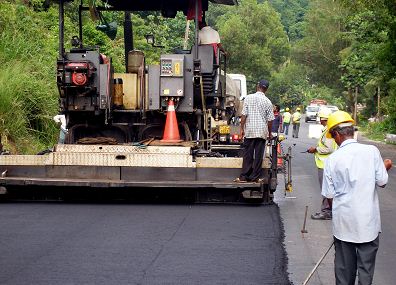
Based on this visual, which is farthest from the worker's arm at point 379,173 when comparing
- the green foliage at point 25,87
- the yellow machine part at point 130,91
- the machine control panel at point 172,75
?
the green foliage at point 25,87

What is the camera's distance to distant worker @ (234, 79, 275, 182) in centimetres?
1295

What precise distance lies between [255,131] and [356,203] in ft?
22.2

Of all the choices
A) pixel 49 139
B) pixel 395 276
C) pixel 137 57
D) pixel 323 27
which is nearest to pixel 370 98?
pixel 323 27

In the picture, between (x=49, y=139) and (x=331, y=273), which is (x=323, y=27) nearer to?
(x=49, y=139)

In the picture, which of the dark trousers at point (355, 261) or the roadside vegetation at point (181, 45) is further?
the roadside vegetation at point (181, 45)

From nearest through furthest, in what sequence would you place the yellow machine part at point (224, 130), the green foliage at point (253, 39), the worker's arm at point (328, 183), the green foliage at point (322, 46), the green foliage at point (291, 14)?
the worker's arm at point (328, 183) → the yellow machine part at point (224, 130) → the green foliage at point (253, 39) → the green foliage at point (322, 46) → the green foliage at point (291, 14)

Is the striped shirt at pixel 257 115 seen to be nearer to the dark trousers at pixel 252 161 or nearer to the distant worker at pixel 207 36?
the dark trousers at pixel 252 161

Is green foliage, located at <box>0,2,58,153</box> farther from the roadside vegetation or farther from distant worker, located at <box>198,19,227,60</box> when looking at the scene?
distant worker, located at <box>198,19,227,60</box>

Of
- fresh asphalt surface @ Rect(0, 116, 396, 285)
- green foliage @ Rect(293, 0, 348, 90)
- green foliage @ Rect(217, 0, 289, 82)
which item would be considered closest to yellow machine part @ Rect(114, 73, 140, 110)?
fresh asphalt surface @ Rect(0, 116, 396, 285)

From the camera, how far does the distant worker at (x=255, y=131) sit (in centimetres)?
1295

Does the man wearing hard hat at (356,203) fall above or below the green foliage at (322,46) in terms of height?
below

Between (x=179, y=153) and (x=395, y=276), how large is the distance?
201 inches

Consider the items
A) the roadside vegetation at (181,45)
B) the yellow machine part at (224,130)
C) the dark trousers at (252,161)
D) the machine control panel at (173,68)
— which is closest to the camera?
the dark trousers at (252,161)

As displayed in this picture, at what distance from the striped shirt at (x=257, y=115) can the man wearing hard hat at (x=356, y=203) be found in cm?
660
